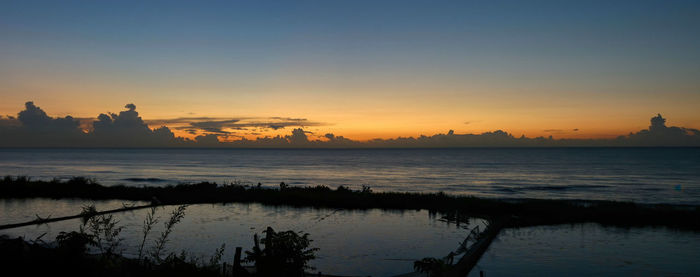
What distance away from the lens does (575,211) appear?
27.1m

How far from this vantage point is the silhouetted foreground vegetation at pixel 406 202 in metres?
25.7

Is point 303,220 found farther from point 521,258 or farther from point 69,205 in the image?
point 69,205

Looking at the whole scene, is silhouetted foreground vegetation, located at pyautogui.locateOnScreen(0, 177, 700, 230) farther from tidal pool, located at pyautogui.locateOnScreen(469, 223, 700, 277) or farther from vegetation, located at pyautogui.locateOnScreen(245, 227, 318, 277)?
vegetation, located at pyautogui.locateOnScreen(245, 227, 318, 277)

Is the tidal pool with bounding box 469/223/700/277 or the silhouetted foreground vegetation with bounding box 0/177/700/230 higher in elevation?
the silhouetted foreground vegetation with bounding box 0/177/700/230

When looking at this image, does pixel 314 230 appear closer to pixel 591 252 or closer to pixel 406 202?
pixel 406 202

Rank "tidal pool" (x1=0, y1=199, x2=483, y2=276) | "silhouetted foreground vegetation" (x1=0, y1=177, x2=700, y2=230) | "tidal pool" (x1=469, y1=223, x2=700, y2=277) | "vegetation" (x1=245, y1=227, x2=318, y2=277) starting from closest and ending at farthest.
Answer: "vegetation" (x1=245, y1=227, x2=318, y2=277) < "tidal pool" (x1=469, y1=223, x2=700, y2=277) < "tidal pool" (x1=0, y1=199, x2=483, y2=276) < "silhouetted foreground vegetation" (x1=0, y1=177, x2=700, y2=230)

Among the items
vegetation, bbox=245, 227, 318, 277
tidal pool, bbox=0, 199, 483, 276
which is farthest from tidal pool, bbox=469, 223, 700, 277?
vegetation, bbox=245, 227, 318, 277

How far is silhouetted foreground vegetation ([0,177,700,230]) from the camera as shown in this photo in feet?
84.2

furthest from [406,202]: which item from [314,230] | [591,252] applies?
[591,252]

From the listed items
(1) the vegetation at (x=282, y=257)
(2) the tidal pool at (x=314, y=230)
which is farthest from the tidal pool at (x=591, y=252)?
(1) the vegetation at (x=282, y=257)

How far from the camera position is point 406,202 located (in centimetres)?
2984

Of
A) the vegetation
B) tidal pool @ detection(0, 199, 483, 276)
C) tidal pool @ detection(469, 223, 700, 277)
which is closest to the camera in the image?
the vegetation

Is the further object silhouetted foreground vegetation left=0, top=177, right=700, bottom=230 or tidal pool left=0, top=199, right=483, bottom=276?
silhouetted foreground vegetation left=0, top=177, right=700, bottom=230

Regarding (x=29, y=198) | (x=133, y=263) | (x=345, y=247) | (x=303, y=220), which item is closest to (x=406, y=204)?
(x=303, y=220)
